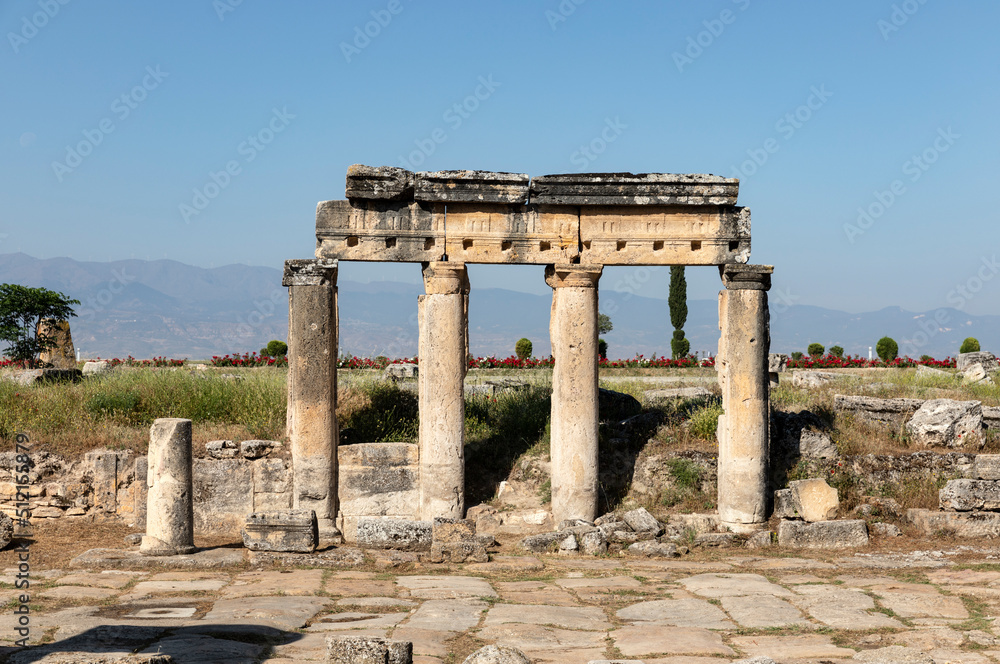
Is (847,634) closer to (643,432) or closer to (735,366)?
(735,366)

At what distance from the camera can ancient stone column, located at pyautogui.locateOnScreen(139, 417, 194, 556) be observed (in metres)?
11.6

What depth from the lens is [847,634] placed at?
8109 millimetres

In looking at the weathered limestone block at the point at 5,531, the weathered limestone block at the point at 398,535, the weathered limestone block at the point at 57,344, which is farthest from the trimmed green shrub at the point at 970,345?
the weathered limestone block at the point at 5,531

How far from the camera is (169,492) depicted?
1173 cm

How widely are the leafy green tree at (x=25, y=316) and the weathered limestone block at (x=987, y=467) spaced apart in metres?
19.1

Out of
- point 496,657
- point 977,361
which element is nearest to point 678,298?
point 977,361

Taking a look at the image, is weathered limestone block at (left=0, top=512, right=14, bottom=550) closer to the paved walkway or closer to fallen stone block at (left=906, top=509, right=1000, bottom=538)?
the paved walkway

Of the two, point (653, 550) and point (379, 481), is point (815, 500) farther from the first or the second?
point (379, 481)

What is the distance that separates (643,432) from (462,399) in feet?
11.0

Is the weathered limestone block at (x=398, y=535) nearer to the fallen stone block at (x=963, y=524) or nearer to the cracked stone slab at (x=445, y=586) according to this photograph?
the cracked stone slab at (x=445, y=586)

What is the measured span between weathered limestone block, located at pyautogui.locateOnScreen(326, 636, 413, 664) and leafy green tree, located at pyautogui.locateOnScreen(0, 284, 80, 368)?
1734 centimetres

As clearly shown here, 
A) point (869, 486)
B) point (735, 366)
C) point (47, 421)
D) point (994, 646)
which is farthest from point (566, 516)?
point (47, 421)

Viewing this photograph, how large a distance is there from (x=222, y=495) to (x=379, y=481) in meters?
2.34

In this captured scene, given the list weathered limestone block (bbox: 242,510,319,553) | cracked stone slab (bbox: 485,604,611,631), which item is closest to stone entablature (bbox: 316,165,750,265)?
weathered limestone block (bbox: 242,510,319,553)
